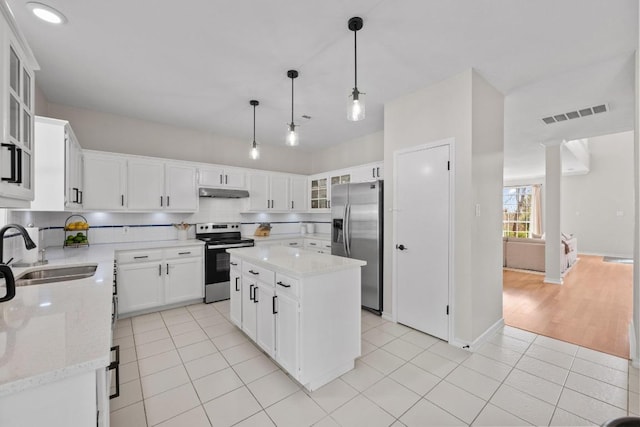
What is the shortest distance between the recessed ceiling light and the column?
6851mm

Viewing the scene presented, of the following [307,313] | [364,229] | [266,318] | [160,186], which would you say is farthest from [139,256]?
[364,229]

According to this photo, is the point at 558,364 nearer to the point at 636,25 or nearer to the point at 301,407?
the point at 301,407

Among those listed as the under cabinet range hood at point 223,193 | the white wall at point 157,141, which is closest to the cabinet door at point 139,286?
the under cabinet range hood at point 223,193

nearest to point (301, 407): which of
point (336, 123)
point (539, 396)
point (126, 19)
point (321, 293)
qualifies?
point (321, 293)

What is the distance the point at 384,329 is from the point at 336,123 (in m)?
3.02

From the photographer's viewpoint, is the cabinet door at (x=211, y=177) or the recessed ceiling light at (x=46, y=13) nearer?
the recessed ceiling light at (x=46, y=13)

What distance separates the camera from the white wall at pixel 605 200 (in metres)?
7.88

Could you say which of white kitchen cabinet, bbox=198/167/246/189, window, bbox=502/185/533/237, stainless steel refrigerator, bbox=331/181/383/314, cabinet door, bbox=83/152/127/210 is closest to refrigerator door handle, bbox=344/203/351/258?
stainless steel refrigerator, bbox=331/181/383/314

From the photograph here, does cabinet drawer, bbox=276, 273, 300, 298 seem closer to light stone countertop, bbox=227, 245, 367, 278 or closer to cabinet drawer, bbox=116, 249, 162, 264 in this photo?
light stone countertop, bbox=227, 245, 367, 278

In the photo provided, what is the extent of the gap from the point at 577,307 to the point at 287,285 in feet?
14.1

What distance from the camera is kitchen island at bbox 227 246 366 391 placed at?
6.81 ft

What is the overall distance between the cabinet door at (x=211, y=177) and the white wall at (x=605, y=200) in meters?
10.5

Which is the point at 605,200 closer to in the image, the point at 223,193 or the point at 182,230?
the point at 223,193

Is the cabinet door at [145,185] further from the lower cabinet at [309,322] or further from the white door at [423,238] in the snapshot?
the white door at [423,238]
